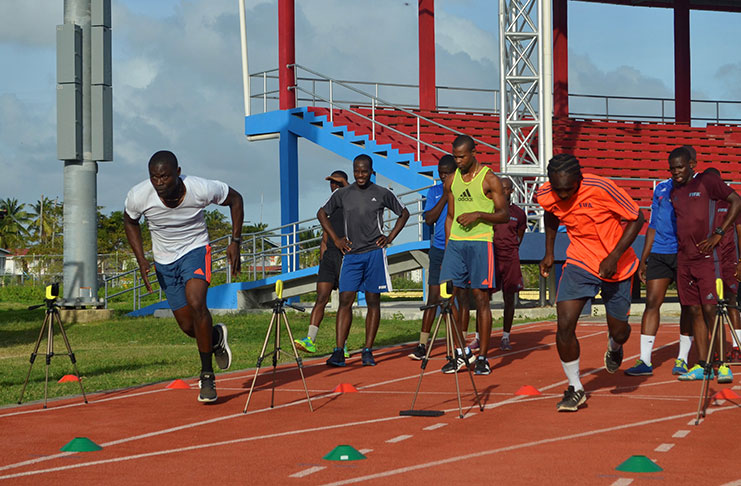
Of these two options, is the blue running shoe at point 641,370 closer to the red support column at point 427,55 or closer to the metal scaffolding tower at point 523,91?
the metal scaffolding tower at point 523,91

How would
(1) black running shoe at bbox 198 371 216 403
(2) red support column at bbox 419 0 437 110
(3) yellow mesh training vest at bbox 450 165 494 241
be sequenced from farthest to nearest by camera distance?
(2) red support column at bbox 419 0 437 110, (3) yellow mesh training vest at bbox 450 165 494 241, (1) black running shoe at bbox 198 371 216 403

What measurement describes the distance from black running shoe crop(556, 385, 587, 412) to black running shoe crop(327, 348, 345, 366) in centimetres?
348

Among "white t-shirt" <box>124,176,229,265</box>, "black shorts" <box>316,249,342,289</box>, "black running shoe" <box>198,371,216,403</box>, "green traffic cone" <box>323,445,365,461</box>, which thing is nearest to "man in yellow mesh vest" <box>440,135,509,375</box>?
"black shorts" <box>316,249,342,289</box>

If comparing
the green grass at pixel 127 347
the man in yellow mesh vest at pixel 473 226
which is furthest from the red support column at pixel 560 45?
the man in yellow mesh vest at pixel 473 226

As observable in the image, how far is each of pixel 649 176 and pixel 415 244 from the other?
33.9 feet

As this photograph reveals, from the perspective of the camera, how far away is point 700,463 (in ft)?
19.1

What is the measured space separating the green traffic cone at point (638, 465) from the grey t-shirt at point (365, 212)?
5825mm

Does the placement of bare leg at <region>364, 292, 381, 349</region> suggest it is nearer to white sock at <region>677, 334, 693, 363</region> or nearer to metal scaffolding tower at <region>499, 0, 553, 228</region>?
white sock at <region>677, 334, 693, 363</region>

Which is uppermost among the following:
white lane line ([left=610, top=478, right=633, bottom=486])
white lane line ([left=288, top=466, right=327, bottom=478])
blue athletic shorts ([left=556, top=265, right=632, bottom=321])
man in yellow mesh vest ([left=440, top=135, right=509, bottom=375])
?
man in yellow mesh vest ([left=440, top=135, right=509, bottom=375])

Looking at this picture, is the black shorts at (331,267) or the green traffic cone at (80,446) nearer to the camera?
the green traffic cone at (80,446)

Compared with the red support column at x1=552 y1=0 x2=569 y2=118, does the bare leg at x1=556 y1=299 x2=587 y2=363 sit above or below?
below

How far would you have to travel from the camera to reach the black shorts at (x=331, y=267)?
11.6 meters

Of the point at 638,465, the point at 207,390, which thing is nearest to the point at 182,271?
the point at 207,390

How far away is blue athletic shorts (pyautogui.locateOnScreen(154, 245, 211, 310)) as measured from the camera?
28.3 feet
